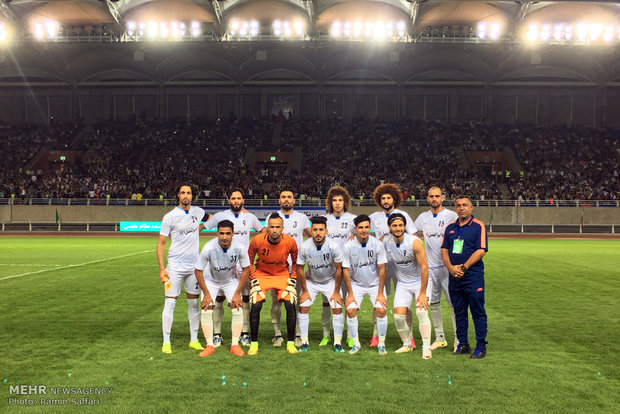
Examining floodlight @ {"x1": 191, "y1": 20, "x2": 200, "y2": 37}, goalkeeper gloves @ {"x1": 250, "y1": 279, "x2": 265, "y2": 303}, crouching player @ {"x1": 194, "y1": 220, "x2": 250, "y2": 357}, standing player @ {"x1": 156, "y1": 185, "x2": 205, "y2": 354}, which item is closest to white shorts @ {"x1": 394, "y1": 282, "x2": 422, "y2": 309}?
goalkeeper gloves @ {"x1": 250, "y1": 279, "x2": 265, "y2": 303}

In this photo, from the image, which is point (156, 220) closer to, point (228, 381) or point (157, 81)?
point (157, 81)

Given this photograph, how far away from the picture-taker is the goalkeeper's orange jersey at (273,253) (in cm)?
781

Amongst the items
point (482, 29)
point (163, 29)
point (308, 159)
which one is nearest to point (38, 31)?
point (163, 29)

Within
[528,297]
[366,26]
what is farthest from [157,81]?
[528,297]

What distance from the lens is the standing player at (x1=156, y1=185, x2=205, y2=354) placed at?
7807 mm

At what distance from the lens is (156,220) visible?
38.4 metres

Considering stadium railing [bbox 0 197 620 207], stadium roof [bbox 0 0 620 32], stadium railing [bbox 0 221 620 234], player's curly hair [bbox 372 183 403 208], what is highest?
stadium roof [bbox 0 0 620 32]

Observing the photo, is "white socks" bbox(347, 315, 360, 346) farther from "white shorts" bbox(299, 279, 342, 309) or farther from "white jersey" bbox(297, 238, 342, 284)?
"white jersey" bbox(297, 238, 342, 284)

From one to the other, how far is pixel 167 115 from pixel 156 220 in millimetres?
18676

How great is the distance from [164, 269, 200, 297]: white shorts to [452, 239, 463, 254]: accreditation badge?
12.0 ft

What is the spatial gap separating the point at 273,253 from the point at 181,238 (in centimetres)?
136

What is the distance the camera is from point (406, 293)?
778 cm

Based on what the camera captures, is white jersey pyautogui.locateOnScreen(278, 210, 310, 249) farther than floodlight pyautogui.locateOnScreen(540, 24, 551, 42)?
No

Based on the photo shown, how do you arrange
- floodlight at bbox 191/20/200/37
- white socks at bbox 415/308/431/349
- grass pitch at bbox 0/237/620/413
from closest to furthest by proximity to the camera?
1. grass pitch at bbox 0/237/620/413
2. white socks at bbox 415/308/431/349
3. floodlight at bbox 191/20/200/37
